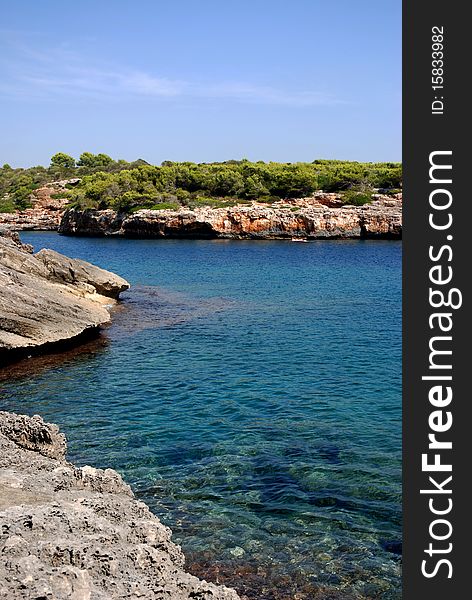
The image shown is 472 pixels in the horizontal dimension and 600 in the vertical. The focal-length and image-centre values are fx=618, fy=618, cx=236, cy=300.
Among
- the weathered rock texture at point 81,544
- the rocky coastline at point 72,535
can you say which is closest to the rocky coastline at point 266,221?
the rocky coastline at point 72,535

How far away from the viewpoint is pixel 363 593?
1161 centimetres

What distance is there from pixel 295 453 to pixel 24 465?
8.52 m

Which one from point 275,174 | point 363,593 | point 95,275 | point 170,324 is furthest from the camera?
point 275,174

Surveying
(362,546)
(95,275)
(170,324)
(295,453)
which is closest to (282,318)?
(170,324)

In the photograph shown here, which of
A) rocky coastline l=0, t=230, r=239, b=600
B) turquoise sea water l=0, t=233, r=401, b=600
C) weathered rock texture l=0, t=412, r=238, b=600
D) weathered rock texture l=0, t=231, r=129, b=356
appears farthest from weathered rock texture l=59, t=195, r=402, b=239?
weathered rock texture l=0, t=412, r=238, b=600

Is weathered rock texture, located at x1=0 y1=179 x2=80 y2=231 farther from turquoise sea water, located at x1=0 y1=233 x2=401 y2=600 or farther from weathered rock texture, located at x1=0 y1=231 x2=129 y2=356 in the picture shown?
turquoise sea water, located at x1=0 y1=233 x2=401 y2=600

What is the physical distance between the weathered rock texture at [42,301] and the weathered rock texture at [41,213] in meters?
79.1

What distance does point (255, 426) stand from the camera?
2011 centimetres

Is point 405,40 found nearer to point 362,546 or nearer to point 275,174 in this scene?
point 362,546

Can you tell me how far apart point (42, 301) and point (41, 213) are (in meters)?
104

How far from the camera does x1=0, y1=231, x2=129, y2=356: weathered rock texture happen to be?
88.6 feet

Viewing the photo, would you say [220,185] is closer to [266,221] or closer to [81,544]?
[266,221]

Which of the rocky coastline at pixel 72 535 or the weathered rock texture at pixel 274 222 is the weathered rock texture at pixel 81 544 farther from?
the weathered rock texture at pixel 274 222

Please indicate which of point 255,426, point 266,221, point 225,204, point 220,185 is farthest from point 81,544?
point 220,185
